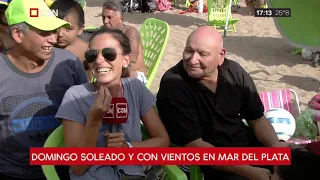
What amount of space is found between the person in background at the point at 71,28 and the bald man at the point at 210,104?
3.76 feet

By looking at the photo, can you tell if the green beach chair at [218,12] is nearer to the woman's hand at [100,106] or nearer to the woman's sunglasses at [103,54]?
the woman's sunglasses at [103,54]

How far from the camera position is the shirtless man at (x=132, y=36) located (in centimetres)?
443

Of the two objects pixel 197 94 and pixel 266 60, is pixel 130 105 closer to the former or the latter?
pixel 197 94

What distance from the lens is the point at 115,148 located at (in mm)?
2477

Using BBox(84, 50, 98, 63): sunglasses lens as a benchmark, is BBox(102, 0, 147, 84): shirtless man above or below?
below

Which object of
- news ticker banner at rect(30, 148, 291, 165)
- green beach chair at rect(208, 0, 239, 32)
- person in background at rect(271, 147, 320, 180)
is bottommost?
green beach chair at rect(208, 0, 239, 32)

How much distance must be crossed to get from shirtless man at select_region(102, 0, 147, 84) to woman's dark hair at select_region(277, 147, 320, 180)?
2.68 metres

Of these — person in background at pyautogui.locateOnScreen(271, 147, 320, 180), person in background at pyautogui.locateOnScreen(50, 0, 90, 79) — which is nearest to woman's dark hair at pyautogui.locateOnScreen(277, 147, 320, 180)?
person in background at pyautogui.locateOnScreen(271, 147, 320, 180)

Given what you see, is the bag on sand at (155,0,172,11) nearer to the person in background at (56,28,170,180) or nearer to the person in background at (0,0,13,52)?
the person in background at (0,0,13,52)

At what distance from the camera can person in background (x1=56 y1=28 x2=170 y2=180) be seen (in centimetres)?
238

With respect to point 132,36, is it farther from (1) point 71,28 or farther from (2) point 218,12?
(2) point 218,12

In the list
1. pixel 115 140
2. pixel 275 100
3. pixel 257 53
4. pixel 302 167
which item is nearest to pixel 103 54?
pixel 115 140

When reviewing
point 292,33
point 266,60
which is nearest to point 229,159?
point 292,33

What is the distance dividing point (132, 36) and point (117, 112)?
2.19 m
